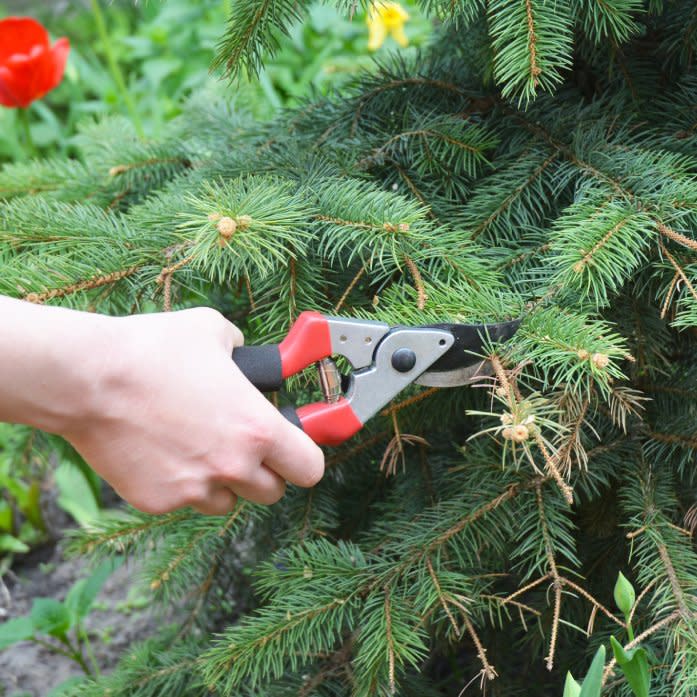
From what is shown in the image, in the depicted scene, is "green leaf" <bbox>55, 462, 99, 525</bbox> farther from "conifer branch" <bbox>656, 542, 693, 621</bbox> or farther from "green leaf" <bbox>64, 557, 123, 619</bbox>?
"conifer branch" <bbox>656, 542, 693, 621</bbox>

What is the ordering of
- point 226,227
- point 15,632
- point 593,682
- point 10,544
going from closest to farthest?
point 593,682 → point 226,227 → point 15,632 → point 10,544

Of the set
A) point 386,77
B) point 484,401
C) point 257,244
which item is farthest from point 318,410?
point 386,77

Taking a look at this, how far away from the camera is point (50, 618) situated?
133cm

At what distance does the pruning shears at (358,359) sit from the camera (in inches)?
31.4

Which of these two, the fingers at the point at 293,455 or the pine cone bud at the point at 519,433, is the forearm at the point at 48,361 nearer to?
the fingers at the point at 293,455

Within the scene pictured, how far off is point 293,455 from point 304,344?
0.11m

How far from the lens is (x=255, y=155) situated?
106cm

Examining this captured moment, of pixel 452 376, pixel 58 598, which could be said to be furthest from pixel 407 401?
pixel 58 598

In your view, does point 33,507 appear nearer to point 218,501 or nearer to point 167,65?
point 218,501

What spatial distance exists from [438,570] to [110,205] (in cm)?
67

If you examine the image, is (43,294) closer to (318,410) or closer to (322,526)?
(318,410)

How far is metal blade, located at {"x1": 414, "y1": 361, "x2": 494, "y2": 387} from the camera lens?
0.84m

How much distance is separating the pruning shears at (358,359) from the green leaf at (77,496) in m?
1.10

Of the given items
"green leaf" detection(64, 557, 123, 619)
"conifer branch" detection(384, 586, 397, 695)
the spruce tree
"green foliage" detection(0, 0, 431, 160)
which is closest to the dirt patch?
"green leaf" detection(64, 557, 123, 619)
